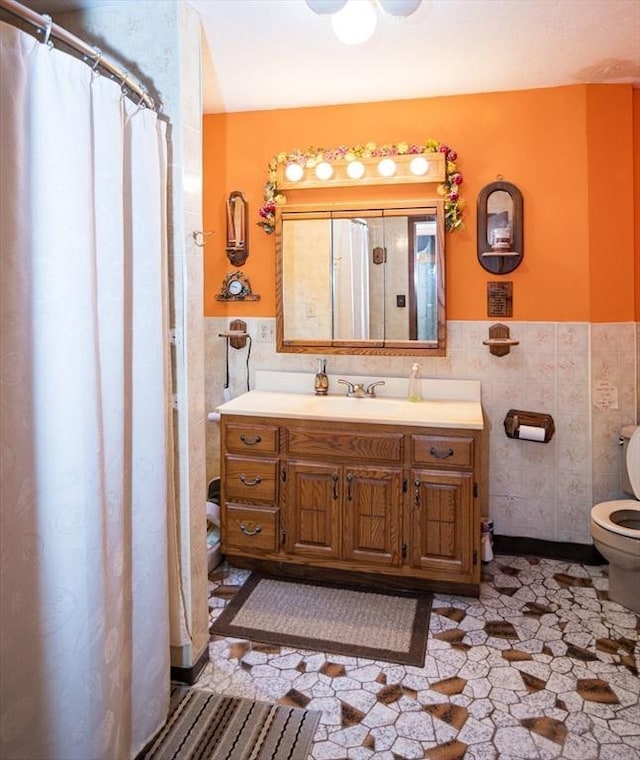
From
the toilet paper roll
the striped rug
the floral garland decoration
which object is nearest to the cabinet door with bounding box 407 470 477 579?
the toilet paper roll

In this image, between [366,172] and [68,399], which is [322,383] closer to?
[366,172]

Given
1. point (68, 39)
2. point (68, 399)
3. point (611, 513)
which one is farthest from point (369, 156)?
point (68, 399)

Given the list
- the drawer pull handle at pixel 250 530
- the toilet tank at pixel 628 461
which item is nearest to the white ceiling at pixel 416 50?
the toilet tank at pixel 628 461

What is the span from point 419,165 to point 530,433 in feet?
4.99

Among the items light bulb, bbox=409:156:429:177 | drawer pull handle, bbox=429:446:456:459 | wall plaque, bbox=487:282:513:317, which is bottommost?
drawer pull handle, bbox=429:446:456:459

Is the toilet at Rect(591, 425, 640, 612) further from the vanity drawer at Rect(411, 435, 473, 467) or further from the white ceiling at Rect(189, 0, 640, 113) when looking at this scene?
the white ceiling at Rect(189, 0, 640, 113)

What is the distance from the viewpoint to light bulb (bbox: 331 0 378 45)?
1974 mm

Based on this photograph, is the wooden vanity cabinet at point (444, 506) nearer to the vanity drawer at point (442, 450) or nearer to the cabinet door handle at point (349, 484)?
the vanity drawer at point (442, 450)

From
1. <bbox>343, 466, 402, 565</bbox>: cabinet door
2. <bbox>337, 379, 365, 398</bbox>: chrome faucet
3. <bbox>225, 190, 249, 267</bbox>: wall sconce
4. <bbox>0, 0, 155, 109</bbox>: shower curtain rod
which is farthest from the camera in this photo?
<bbox>225, 190, 249, 267</bbox>: wall sconce

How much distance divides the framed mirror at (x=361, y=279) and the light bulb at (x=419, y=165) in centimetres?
16

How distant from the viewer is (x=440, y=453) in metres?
2.67

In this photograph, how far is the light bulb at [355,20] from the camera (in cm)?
197

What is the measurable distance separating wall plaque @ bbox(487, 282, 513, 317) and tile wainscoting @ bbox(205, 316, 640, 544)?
82 mm

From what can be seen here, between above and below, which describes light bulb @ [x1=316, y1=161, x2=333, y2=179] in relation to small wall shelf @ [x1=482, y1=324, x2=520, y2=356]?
above
